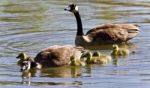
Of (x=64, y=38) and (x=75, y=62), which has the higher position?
(x=64, y=38)

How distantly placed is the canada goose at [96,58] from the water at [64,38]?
0.50ft

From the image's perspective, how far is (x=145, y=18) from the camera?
20188 millimetres

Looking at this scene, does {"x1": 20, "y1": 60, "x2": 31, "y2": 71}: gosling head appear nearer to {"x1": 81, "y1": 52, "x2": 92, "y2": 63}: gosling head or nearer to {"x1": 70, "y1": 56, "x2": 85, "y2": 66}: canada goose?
{"x1": 70, "y1": 56, "x2": 85, "y2": 66}: canada goose

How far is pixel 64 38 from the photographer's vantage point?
1816 centimetres

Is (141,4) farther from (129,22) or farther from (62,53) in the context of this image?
(62,53)

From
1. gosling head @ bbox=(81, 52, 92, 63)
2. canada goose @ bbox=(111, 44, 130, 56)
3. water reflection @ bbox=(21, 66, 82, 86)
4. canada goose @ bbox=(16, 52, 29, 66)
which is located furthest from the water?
gosling head @ bbox=(81, 52, 92, 63)

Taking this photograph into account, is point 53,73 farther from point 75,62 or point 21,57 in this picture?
point 21,57

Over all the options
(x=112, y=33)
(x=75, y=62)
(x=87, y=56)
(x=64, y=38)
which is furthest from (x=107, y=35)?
(x=75, y=62)

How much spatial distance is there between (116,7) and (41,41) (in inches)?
203

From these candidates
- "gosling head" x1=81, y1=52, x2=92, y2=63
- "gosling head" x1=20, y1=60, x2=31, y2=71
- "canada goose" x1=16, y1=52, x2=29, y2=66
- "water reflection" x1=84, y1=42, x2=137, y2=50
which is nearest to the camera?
"gosling head" x1=20, y1=60, x2=31, y2=71

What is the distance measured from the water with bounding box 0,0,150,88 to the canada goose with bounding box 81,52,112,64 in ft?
0.50

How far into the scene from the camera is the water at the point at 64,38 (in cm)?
1381

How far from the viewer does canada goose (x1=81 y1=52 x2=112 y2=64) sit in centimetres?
1521

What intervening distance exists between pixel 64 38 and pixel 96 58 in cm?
288
